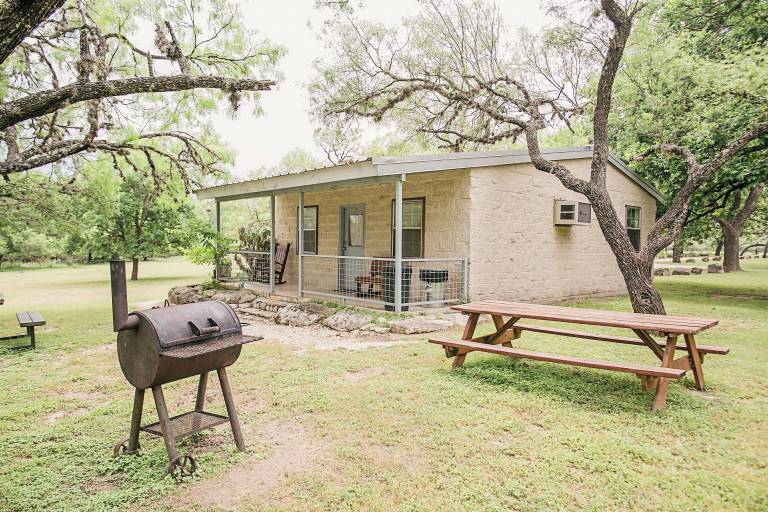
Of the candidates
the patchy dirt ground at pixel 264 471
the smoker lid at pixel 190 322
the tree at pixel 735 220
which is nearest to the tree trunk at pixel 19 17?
the smoker lid at pixel 190 322

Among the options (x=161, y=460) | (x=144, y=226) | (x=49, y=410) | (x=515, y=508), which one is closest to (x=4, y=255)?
(x=144, y=226)

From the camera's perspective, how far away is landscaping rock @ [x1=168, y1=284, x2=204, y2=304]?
37.0 ft

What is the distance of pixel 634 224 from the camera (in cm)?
1212

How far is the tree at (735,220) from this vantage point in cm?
1514

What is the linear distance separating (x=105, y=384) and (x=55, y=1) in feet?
12.6

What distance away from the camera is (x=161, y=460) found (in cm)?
323

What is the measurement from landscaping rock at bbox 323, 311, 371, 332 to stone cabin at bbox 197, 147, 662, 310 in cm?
40

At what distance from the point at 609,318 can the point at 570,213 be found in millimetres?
6136

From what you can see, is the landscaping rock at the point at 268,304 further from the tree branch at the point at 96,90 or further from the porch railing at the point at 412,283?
the tree branch at the point at 96,90

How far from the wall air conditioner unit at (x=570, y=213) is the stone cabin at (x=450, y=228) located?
2 centimetres

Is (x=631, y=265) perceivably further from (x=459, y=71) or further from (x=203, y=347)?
(x=459, y=71)

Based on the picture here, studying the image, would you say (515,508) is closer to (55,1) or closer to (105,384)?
(55,1)

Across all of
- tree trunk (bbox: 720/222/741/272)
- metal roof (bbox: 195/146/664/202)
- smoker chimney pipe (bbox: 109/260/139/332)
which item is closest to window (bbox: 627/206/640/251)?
metal roof (bbox: 195/146/664/202)

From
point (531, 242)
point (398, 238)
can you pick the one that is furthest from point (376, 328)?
point (531, 242)
